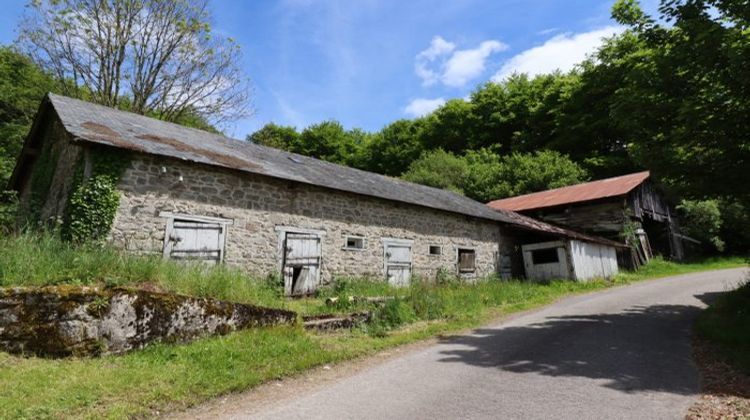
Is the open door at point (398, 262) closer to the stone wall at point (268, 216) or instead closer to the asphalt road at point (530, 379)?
the stone wall at point (268, 216)

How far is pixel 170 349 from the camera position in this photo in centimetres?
588

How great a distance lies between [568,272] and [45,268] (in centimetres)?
1572

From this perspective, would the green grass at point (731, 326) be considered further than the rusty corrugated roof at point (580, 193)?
No

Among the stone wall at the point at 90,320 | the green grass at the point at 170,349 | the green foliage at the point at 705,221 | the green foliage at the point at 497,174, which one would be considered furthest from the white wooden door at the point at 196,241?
the green foliage at the point at 705,221

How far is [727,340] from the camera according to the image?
22.8ft

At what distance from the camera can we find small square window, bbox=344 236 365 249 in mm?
12508

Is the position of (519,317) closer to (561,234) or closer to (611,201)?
(561,234)

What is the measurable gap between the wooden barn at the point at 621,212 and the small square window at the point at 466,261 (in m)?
6.25

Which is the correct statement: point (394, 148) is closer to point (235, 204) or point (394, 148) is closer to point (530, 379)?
point (235, 204)

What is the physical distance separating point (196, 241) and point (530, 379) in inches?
300

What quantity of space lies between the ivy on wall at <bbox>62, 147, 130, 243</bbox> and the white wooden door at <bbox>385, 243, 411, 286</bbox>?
25.1ft

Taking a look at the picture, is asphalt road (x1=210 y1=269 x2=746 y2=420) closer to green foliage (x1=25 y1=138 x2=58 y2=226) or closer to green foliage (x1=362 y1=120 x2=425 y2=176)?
green foliage (x1=25 y1=138 x2=58 y2=226)

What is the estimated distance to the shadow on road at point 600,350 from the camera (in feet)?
18.0

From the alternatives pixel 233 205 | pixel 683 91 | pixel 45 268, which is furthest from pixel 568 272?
pixel 45 268
